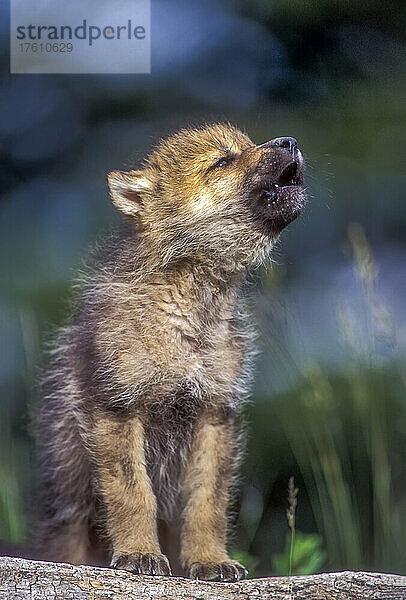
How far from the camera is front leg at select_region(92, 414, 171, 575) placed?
268cm

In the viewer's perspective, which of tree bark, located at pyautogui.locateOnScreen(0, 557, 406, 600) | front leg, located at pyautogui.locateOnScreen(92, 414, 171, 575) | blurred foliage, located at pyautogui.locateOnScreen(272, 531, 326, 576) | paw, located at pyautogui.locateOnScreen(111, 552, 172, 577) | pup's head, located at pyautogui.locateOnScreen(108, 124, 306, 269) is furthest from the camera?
blurred foliage, located at pyautogui.locateOnScreen(272, 531, 326, 576)

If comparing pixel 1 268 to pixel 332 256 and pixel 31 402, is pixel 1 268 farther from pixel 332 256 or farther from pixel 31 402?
pixel 332 256

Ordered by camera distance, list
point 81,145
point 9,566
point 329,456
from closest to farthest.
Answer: point 9,566 → point 81,145 → point 329,456

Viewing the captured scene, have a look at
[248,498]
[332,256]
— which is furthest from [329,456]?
[332,256]

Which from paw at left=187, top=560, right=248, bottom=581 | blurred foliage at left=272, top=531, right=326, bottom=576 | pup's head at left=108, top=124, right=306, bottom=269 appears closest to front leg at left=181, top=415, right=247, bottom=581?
paw at left=187, top=560, right=248, bottom=581

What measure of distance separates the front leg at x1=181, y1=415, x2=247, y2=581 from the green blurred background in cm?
28

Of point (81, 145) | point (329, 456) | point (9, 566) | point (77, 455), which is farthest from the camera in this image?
point (329, 456)

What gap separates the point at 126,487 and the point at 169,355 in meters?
0.42

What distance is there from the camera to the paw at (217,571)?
2.66 meters

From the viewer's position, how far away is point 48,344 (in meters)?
3.21

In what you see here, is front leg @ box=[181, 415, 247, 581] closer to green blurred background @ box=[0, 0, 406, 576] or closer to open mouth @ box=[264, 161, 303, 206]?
green blurred background @ box=[0, 0, 406, 576]

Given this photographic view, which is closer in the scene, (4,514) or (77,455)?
(77,455)

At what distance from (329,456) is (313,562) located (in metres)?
0.43

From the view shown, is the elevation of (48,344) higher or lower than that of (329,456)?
higher
